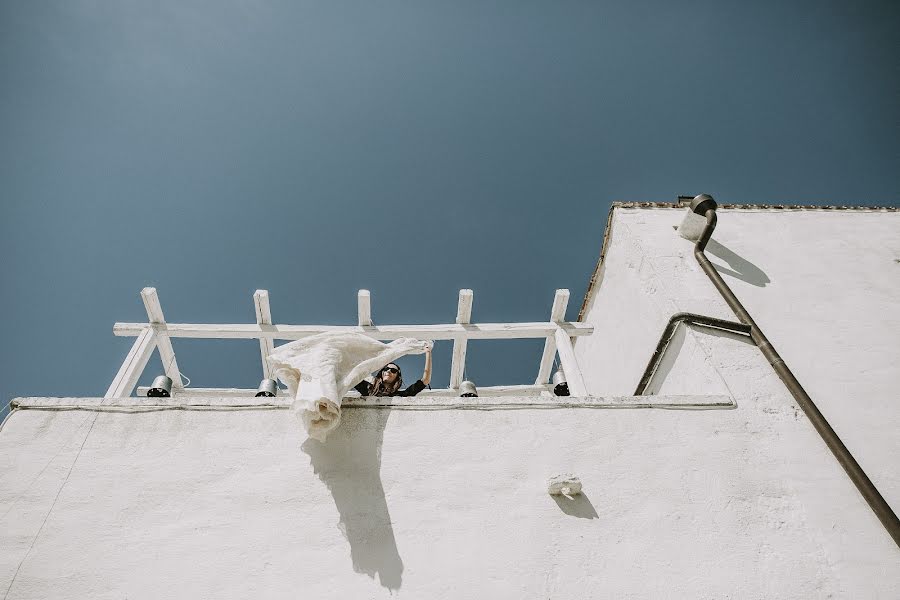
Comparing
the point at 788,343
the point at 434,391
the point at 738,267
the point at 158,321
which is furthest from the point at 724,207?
the point at 158,321

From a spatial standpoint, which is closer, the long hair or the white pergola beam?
the long hair

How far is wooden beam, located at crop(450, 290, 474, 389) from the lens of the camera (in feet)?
21.3

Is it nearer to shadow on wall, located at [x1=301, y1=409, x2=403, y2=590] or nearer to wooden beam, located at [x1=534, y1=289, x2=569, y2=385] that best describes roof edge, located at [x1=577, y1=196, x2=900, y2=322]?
wooden beam, located at [x1=534, y1=289, x2=569, y2=385]

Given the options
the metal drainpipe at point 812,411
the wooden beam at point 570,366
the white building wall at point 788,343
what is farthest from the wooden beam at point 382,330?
the metal drainpipe at point 812,411

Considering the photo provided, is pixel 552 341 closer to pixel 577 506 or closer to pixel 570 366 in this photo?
pixel 570 366

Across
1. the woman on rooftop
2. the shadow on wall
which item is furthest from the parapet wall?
the woman on rooftop

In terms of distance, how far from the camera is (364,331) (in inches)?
246

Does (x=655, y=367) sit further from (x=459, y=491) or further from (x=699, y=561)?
(x=459, y=491)

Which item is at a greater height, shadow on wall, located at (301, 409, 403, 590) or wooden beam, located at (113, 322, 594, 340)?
shadow on wall, located at (301, 409, 403, 590)

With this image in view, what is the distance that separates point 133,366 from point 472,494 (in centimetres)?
409

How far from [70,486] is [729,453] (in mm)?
4577

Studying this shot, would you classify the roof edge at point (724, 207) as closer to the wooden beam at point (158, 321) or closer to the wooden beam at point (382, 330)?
the wooden beam at point (382, 330)

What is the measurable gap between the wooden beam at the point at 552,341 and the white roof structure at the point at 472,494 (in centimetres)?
200

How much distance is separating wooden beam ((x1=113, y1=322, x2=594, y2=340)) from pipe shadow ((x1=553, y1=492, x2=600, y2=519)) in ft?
10.5
